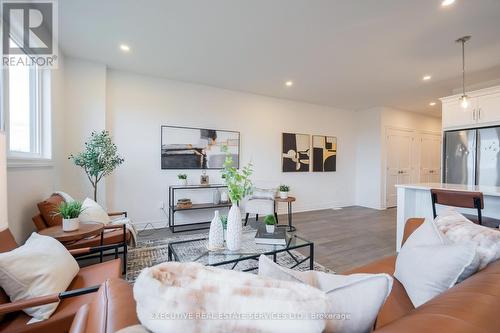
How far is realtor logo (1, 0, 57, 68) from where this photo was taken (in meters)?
1.90

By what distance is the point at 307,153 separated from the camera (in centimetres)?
529

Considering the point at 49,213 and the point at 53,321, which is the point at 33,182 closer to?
the point at 49,213

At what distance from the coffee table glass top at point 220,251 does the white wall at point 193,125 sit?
6.98 feet

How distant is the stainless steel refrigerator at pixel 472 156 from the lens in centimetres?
341

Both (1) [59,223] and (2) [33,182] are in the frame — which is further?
(2) [33,182]

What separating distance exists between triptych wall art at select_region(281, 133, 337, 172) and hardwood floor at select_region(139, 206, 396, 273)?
1.08 metres

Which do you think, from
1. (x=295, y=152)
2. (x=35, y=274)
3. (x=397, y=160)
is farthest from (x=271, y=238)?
(x=397, y=160)

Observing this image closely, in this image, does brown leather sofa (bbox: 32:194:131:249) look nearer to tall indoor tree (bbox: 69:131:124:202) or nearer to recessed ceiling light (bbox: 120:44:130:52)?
tall indoor tree (bbox: 69:131:124:202)

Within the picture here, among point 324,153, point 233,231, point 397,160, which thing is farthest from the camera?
point 397,160

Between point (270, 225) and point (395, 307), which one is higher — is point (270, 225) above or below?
above

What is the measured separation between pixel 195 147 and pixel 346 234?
9.82ft

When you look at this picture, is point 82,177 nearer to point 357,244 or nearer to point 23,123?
point 23,123

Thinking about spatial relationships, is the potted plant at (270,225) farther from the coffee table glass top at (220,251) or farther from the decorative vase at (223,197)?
the decorative vase at (223,197)

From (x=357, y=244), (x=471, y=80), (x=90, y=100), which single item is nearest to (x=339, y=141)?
(x=471, y=80)
